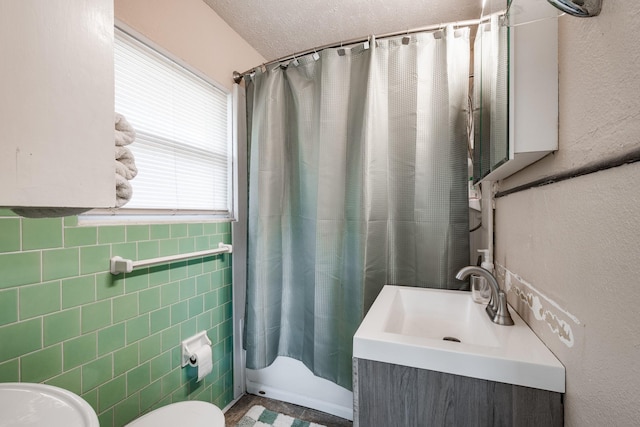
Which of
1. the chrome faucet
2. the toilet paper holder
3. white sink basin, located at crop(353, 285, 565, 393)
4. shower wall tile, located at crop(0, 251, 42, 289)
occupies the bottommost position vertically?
the toilet paper holder

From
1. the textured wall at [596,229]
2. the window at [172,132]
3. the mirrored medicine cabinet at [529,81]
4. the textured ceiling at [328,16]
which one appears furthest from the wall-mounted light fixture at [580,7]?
the window at [172,132]

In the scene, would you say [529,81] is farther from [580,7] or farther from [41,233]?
[41,233]

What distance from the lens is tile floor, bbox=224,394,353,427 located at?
1.55m

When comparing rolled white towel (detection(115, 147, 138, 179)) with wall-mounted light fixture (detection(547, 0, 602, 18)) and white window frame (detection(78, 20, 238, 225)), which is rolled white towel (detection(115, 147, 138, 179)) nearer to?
white window frame (detection(78, 20, 238, 225))

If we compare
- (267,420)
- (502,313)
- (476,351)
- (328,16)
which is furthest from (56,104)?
(267,420)

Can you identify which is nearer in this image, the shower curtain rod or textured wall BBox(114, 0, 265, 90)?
textured wall BBox(114, 0, 265, 90)

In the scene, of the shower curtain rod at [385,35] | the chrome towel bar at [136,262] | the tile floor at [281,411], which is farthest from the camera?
the tile floor at [281,411]

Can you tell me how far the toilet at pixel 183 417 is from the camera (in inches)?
39.2

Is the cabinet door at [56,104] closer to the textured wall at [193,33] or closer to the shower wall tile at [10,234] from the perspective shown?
the shower wall tile at [10,234]

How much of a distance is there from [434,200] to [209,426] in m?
1.36

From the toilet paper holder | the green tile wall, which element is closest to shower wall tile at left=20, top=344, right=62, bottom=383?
the green tile wall

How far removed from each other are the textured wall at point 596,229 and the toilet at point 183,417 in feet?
3.69

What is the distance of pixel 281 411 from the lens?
5.37ft

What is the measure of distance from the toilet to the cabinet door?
102cm
